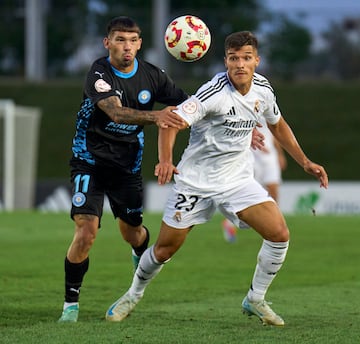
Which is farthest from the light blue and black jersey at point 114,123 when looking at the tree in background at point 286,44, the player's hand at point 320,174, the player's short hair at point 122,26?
the tree in background at point 286,44

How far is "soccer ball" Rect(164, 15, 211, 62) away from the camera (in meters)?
8.48

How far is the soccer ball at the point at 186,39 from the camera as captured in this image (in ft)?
27.8

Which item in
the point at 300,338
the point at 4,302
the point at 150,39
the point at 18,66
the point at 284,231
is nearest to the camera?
the point at 300,338

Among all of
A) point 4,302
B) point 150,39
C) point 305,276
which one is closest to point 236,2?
point 150,39

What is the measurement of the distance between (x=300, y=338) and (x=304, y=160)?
1.68m

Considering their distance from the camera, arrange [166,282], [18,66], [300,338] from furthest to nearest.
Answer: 1. [18,66]
2. [166,282]
3. [300,338]

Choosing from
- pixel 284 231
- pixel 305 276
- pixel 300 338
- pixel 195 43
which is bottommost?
pixel 305 276

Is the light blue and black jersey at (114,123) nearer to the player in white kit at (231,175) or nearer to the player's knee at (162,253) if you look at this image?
the player in white kit at (231,175)

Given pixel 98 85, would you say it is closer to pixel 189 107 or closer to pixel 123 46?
pixel 123 46

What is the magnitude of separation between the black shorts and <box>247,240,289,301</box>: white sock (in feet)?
4.56

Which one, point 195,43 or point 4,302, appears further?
point 4,302

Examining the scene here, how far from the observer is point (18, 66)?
41.0 m

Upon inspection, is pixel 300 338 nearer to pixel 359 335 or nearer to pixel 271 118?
pixel 359 335

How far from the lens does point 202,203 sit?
27.4 feet
